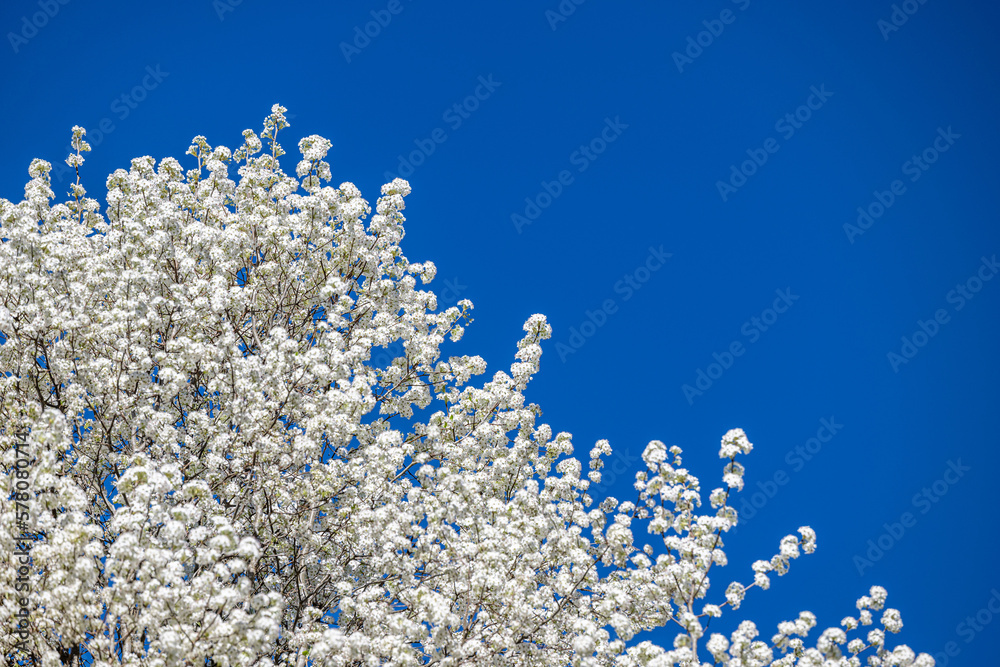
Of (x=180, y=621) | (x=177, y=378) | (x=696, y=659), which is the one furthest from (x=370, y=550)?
(x=696, y=659)

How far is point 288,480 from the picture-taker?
1188 centimetres

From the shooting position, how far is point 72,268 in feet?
43.1

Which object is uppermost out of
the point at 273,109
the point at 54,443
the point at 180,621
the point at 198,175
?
the point at 273,109

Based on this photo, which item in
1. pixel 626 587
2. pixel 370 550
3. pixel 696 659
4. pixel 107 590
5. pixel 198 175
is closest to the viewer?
pixel 107 590

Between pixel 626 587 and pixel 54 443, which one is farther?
pixel 626 587

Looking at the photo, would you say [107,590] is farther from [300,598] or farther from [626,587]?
[626,587]

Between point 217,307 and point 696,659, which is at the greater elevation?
point 217,307

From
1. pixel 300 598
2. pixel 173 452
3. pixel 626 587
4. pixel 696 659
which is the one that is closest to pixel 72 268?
pixel 173 452

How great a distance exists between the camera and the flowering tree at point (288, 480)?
9.13m

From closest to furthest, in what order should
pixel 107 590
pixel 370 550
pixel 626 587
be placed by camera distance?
pixel 107 590 → pixel 370 550 → pixel 626 587

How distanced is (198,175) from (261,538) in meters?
8.84

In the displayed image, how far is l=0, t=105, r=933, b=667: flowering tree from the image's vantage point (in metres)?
9.13
